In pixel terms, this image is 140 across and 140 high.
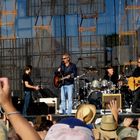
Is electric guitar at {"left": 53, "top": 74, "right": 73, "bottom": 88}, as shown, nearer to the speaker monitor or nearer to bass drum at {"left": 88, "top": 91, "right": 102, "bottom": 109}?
the speaker monitor

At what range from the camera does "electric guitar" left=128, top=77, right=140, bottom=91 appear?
1162 cm

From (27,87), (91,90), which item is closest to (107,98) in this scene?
(91,90)

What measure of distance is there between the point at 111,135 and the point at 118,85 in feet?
27.1

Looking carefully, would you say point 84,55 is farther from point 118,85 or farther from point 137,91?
point 137,91

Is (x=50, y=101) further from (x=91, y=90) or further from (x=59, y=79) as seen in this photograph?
(x=59, y=79)

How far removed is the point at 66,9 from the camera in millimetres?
17312

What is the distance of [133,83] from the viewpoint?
11750 mm

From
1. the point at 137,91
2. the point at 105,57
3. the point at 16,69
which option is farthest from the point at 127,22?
the point at 137,91

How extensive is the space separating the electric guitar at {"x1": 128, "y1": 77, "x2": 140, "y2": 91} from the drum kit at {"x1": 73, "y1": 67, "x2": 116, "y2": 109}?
479 millimetres

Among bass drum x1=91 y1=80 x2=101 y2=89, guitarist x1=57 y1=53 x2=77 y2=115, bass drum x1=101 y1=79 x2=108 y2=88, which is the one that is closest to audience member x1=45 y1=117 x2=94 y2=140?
guitarist x1=57 y1=53 x2=77 y2=115

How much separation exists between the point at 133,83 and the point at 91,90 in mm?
1370

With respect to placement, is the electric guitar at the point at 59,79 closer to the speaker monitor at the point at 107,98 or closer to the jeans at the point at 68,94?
the jeans at the point at 68,94

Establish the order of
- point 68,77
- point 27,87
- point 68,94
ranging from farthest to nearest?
1. point 27,87
2. point 68,94
3. point 68,77

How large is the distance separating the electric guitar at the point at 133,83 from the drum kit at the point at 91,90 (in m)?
0.48
